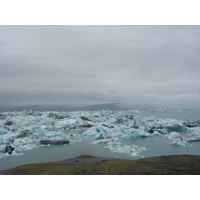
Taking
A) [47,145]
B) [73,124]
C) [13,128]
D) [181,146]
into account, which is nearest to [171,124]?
[181,146]

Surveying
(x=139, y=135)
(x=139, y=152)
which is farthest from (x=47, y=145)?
(x=139, y=135)

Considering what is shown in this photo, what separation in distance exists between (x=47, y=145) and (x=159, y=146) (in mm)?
9610

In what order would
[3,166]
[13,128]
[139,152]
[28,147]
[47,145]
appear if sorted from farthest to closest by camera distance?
[13,128], [47,145], [28,147], [139,152], [3,166]

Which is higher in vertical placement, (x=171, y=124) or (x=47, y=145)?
(x=171, y=124)

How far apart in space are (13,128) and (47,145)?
9658 millimetres

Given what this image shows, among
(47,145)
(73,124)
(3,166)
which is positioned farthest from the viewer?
(73,124)

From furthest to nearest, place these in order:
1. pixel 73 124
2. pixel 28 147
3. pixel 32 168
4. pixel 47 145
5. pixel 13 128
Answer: pixel 73 124, pixel 13 128, pixel 47 145, pixel 28 147, pixel 32 168

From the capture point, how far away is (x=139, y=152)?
464 inches

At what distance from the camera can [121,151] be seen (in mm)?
11922

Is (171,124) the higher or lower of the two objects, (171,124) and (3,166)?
the higher

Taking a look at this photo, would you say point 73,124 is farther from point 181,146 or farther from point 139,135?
point 181,146

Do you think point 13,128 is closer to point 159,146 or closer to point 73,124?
point 73,124

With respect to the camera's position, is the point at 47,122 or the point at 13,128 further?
the point at 47,122

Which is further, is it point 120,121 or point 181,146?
point 120,121
